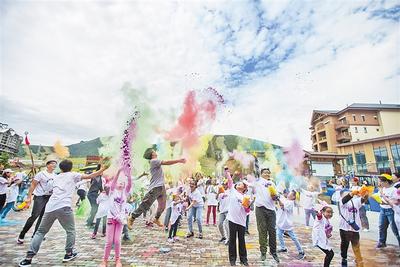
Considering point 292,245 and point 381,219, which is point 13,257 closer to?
point 292,245

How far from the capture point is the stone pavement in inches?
209

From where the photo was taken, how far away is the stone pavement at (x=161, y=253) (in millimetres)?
5312

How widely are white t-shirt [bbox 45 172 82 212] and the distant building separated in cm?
5368

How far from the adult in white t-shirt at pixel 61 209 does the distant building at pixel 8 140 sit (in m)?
53.6

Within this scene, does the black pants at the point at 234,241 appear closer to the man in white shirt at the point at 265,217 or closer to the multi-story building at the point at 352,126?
the man in white shirt at the point at 265,217

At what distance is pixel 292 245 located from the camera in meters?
7.43

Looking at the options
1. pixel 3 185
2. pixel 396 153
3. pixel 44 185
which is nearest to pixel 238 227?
pixel 44 185

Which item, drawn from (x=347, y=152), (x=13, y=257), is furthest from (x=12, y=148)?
(x=347, y=152)

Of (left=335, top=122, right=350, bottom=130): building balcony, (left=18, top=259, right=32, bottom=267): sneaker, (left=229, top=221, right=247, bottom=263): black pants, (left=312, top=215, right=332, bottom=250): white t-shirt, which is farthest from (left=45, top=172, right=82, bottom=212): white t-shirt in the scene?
(left=335, top=122, right=350, bottom=130): building balcony

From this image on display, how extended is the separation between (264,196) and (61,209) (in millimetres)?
4766

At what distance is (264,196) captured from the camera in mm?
5934

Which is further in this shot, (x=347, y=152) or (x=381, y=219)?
(x=347, y=152)

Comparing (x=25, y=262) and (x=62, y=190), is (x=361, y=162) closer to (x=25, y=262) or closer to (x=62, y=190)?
(x=62, y=190)

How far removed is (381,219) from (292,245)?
114 inches
